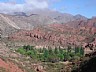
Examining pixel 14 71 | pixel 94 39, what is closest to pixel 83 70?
pixel 14 71

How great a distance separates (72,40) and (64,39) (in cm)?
627

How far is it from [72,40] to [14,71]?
150133 mm

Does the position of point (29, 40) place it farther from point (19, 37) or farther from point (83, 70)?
point (83, 70)

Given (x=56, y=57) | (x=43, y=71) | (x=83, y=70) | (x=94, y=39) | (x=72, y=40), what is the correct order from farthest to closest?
(x=72, y=40) → (x=94, y=39) → (x=56, y=57) → (x=43, y=71) → (x=83, y=70)

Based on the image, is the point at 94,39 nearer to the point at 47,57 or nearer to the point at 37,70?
the point at 47,57

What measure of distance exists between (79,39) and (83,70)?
150135 mm

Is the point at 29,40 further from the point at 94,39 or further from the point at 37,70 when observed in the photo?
the point at 37,70

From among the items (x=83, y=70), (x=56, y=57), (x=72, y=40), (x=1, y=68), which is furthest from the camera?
(x=72, y=40)

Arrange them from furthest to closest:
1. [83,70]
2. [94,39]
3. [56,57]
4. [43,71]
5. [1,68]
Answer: [94,39], [56,57], [43,71], [83,70], [1,68]

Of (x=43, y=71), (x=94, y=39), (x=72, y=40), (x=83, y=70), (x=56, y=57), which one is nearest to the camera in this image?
(x=83, y=70)

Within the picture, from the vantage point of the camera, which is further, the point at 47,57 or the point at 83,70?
the point at 47,57

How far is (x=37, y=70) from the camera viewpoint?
62562 mm

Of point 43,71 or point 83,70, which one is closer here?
point 83,70

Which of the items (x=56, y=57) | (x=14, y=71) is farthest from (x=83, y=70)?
(x=56, y=57)
